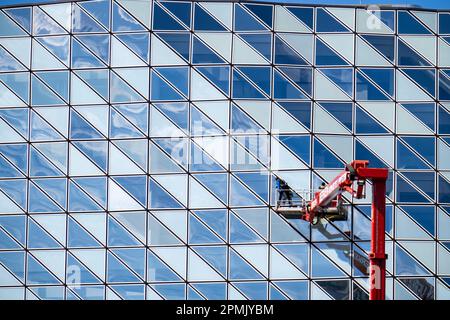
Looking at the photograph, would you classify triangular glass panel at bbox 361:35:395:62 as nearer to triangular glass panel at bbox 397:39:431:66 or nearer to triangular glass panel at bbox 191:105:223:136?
triangular glass panel at bbox 397:39:431:66

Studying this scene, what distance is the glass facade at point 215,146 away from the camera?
2655 centimetres

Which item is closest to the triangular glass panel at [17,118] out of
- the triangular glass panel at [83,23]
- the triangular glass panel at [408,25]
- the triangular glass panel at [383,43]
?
the triangular glass panel at [83,23]

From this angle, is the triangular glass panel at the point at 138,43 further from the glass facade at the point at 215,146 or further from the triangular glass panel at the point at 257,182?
the triangular glass panel at the point at 257,182

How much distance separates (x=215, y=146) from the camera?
26.9m

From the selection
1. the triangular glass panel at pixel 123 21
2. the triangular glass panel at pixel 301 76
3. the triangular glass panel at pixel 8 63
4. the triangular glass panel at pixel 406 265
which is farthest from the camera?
the triangular glass panel at pixel 8 63

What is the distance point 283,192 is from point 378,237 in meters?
3.95

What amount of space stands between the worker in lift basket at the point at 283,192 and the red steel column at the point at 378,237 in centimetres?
350

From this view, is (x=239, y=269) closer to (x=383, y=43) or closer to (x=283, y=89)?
(x=283, y=89)

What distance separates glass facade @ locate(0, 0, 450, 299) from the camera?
26.5 metres

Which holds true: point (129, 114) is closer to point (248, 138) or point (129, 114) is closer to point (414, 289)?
point (248, 138)

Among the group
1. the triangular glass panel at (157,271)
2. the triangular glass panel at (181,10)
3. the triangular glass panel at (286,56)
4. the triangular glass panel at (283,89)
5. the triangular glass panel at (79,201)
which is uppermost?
the triangular glass panel at (181,10)

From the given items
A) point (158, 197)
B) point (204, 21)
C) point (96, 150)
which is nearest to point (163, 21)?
point (204, 21)
